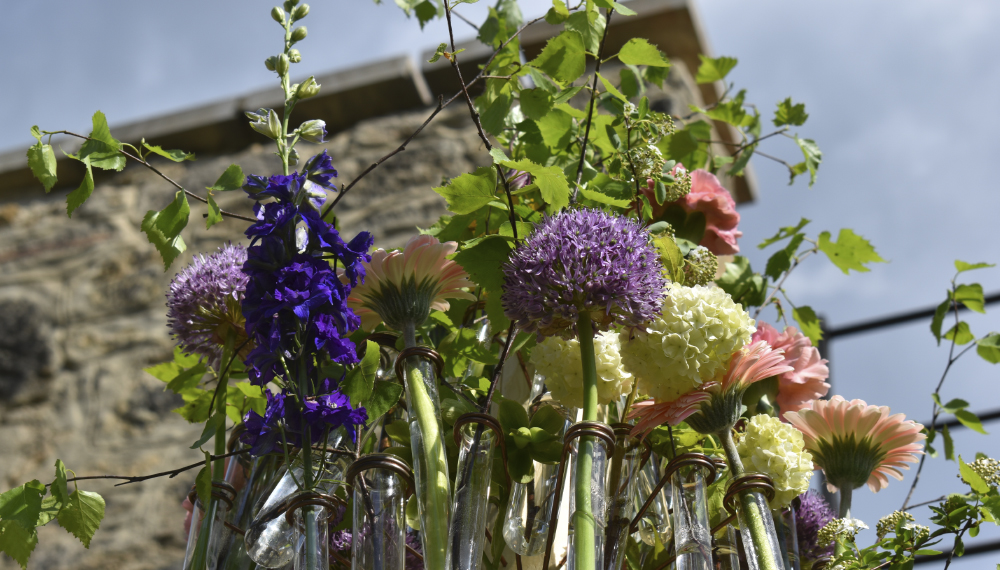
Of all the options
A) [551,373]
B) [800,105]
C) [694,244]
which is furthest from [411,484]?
[800,105]

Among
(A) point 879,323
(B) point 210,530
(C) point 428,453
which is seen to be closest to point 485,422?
(C) point 428,453

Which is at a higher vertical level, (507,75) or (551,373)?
(507,75)

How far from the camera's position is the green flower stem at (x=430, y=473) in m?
0.56

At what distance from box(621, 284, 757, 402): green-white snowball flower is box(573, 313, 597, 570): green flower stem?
5cm

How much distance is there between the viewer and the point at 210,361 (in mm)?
771

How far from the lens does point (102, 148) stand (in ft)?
2.28

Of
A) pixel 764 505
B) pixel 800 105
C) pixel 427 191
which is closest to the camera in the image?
pixel 764 505

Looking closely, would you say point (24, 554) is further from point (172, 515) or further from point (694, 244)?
point (172, 515)

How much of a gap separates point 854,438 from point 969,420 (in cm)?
33

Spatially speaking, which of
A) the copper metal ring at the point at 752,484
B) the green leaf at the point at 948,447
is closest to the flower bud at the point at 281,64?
the copper metal ring at the point at 752,484

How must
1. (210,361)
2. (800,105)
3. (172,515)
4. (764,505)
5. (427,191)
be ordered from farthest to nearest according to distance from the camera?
(427,191), (172,515), (800,105), (210,361), (764,505)

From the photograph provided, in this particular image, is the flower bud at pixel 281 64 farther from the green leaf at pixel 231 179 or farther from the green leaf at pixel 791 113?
the green leaf at pixel 791 113

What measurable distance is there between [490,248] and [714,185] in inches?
12.4

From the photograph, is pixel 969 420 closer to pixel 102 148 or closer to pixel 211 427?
pixel 211 427
